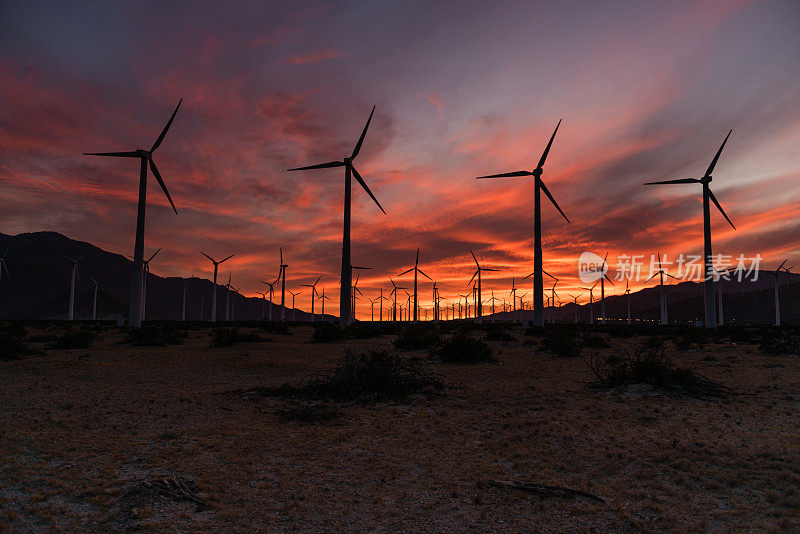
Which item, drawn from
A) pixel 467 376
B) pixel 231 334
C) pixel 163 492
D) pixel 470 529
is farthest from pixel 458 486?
pixel 231 334

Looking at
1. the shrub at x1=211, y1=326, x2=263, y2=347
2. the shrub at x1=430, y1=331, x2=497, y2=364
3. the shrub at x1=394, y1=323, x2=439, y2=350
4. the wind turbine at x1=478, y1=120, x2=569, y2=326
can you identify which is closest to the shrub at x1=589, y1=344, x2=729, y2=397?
the shrub at x1=430, y1=331, x2=497, y2=364

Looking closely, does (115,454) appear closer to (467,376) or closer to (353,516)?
(353,516)

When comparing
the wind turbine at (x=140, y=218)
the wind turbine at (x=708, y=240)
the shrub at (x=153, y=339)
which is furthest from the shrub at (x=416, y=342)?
the wind turbine at (x=708, y=240)

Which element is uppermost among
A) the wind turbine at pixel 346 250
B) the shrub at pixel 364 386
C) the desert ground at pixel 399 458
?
the wind turbine at pixel 346 250

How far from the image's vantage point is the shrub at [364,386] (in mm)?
14156

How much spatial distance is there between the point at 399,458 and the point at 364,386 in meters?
6.02

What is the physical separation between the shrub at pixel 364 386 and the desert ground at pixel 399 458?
39cm

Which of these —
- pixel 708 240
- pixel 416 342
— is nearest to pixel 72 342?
pixel 416 342

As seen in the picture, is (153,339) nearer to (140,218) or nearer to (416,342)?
(416,342)

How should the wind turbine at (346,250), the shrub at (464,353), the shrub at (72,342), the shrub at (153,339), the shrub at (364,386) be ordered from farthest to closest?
the wind turbine at (346,250)
the shrub at (153,339)
the shrub at (72,342)
the shrub at (464,353)
the shrub at (364,386)

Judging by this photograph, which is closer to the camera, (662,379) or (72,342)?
(662,379)

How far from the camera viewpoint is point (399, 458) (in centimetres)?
884

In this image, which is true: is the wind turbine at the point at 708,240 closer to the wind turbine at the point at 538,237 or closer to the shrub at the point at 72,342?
the wind turbine at the point at 538,237

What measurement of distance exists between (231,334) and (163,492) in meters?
29.8
